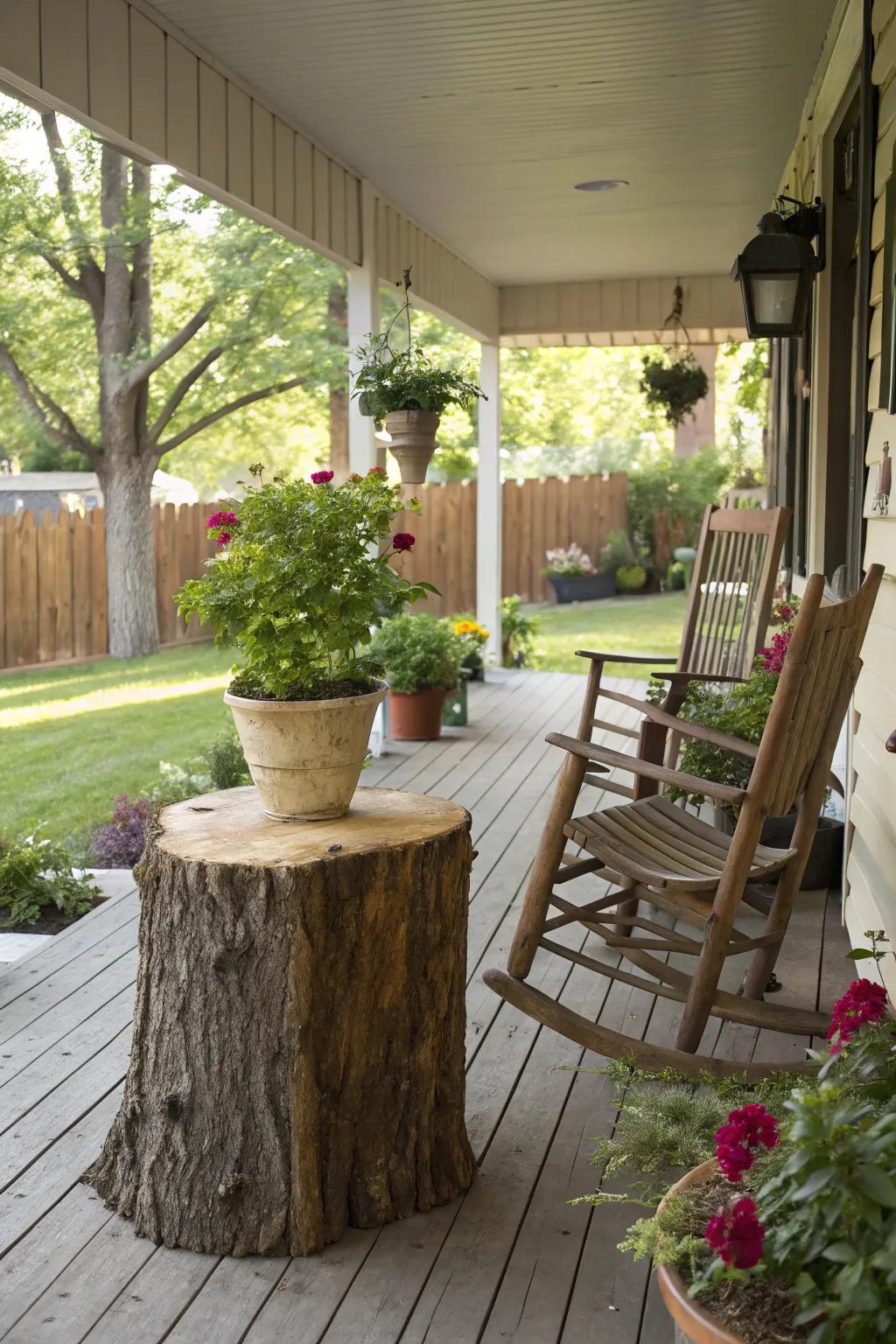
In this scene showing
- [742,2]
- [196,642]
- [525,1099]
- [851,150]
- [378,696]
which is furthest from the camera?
[196,642]

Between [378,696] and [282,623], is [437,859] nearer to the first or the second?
[378,696]

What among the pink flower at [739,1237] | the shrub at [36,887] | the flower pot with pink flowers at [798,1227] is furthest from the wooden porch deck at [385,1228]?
the pink flower at [739,1237]

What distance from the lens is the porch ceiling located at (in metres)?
3.76

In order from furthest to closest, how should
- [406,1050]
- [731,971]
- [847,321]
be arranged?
[847,321]
[731,971]
[406,1050]

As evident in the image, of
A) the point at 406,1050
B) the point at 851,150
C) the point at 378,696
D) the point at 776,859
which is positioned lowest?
the point at 406,1050

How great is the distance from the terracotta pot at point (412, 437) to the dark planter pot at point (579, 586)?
877 cm

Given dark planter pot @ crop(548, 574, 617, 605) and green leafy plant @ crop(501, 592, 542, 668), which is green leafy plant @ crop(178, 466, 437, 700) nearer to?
green leafy plant @ crop(501, 592, 542, 668)

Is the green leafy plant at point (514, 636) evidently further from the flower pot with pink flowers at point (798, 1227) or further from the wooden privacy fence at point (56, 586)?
the flower pot with pink flowers at point (798, 1227)

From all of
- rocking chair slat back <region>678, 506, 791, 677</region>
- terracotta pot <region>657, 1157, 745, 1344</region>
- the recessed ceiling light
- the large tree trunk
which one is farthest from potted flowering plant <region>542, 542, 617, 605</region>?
terracotta pot <region>657, 1157, 745, 1344</region>

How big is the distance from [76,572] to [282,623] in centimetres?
679

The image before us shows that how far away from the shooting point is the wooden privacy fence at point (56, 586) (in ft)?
26.3

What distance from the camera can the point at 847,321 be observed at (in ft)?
13.9

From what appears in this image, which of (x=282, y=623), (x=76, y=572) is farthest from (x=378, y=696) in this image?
(x=76, y=572)

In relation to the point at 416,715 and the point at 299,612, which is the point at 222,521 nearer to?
the point at 299,612
